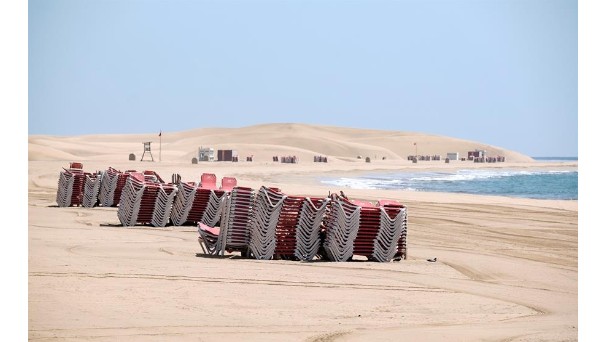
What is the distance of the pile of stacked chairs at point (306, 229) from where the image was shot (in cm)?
1075

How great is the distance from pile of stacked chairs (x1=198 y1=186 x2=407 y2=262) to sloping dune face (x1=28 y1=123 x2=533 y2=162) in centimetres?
6198

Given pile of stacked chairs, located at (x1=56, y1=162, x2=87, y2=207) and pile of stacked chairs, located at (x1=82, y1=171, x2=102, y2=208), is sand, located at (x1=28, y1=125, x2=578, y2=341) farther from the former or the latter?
pile of stacked chairs, located at (x1=56, y1=162, x2=87, y2=207)

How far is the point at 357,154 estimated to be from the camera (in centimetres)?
12025

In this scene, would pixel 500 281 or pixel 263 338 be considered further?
pixel 500 281

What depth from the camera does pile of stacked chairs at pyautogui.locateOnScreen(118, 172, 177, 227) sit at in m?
15.1

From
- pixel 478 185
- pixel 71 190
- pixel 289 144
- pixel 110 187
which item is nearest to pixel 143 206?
pixel 110 187

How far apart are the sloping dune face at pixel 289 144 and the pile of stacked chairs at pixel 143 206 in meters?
57.3

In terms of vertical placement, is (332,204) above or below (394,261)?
above

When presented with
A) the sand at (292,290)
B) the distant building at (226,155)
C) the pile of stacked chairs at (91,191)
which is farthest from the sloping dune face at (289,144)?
the sand at (292,290)

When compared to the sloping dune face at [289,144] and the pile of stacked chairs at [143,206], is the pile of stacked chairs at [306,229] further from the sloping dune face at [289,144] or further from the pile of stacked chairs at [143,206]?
the sloping dune face at [289,144]
